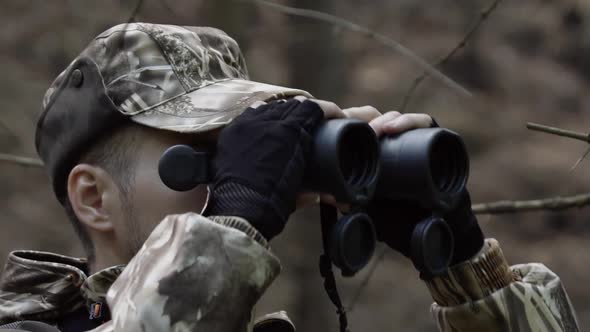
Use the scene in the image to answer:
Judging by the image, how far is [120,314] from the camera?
171 centimetres

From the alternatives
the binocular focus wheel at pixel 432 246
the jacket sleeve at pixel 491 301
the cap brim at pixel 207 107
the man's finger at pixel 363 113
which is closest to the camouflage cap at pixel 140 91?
the cap brim at pixel 207 107

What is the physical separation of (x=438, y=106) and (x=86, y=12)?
7.61 feet

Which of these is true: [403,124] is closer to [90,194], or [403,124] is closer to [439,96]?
[90,194]

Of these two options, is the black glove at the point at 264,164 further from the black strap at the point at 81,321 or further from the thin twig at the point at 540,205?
the thin twig at the point at 540,205

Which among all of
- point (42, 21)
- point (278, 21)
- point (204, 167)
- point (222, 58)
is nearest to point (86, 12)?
point (42, 21)

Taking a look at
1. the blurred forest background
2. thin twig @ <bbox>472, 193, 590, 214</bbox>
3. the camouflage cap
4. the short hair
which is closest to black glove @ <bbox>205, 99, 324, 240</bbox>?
the camouflage cap

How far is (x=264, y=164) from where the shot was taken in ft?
5.79

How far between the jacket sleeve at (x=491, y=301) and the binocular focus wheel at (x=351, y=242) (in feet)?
1.22

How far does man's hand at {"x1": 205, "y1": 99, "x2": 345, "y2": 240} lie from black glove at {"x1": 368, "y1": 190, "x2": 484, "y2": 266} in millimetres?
318

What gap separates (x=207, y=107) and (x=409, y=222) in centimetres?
44

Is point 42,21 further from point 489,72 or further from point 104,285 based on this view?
point 489,72

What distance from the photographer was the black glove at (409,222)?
2.07 metres

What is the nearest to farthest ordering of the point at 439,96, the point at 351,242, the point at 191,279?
the point at 191,279 < the point at 351,242 < the point at 439,96

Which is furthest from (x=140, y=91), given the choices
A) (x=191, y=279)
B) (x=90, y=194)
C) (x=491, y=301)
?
(x=491, y=301)
